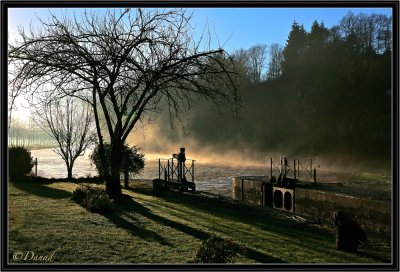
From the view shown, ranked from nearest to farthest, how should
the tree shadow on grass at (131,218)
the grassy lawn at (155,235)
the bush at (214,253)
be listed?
the bush at (214,253), the grassy lawn at (155,235), the tree shadow on grass at (131,218)

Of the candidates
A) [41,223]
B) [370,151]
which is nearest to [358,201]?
[41,223]

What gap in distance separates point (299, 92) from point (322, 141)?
1664 cm

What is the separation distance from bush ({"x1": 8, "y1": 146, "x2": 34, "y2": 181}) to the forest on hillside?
33.0m

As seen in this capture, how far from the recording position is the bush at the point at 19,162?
2300 centimetres

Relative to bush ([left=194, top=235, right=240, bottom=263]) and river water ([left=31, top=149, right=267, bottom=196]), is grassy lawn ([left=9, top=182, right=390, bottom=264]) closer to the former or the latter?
bush ([left=194, top=235, right=240, bottom=263])

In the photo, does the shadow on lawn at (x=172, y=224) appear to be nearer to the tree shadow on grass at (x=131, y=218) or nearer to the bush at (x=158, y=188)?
the tree shadow on grass at (x=131, y=218)

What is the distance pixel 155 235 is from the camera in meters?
9.08

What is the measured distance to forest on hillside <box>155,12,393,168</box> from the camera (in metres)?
61.5

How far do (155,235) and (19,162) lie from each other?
59.3ft

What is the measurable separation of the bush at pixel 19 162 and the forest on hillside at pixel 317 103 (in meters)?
33.0

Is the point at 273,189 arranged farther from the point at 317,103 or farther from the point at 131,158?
the point at 317,103

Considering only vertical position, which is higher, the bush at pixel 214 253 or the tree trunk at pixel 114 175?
the tree trunk at pixel 114 175

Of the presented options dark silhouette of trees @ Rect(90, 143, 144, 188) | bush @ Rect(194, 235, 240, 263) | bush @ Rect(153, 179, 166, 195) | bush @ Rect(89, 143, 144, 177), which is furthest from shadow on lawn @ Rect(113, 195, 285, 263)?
bush @ Rect(89, 143, 144, 177)

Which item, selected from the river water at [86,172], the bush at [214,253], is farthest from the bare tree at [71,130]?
the bush at [214,253]
